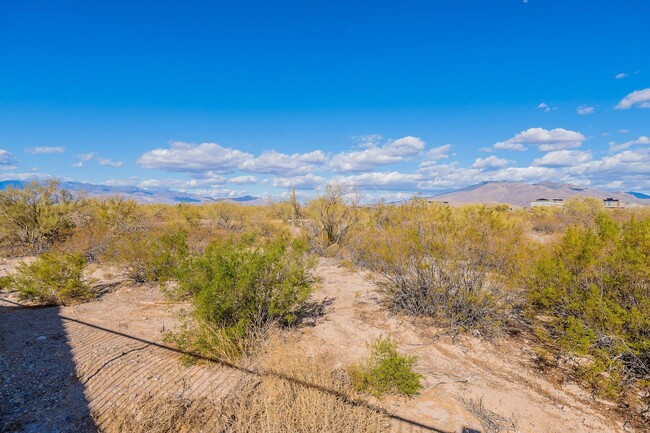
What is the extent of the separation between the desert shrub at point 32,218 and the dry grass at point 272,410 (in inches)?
568

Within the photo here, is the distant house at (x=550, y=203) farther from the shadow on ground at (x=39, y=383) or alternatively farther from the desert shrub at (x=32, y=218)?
the desert shrub at (x=32, y=218)

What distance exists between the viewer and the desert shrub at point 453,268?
6.16 metres

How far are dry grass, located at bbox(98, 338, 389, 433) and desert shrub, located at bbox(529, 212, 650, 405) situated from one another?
3.10m

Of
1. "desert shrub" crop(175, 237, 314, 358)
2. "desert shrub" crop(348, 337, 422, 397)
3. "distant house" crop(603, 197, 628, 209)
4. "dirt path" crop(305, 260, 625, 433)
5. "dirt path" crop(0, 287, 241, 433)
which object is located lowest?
"dirt path" crop(305, 260, 625, 433)

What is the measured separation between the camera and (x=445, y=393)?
175 inches

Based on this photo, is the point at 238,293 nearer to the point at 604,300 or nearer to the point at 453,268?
the point at 453,268

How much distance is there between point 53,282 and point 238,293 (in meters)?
5.88

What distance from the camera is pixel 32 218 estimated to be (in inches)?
586

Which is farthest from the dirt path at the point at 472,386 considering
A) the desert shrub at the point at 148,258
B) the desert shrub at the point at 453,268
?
the desert shrub at the point at 148,258

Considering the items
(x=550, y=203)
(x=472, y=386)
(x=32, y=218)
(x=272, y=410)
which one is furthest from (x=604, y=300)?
(x=550, y=203)

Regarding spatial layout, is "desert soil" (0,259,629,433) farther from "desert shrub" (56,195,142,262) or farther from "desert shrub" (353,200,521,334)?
"desert shrub" (56,195,142,262)

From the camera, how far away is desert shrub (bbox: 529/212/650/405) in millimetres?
4207

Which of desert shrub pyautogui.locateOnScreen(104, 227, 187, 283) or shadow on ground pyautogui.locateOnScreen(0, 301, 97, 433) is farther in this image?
desert shrub pyautogui.locateOnScreen(104, 227, 187, 283)

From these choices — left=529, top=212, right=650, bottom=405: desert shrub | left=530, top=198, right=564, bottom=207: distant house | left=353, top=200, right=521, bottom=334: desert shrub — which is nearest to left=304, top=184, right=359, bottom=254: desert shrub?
left=353, top=200, right=521, bottom=334: desert shrub
